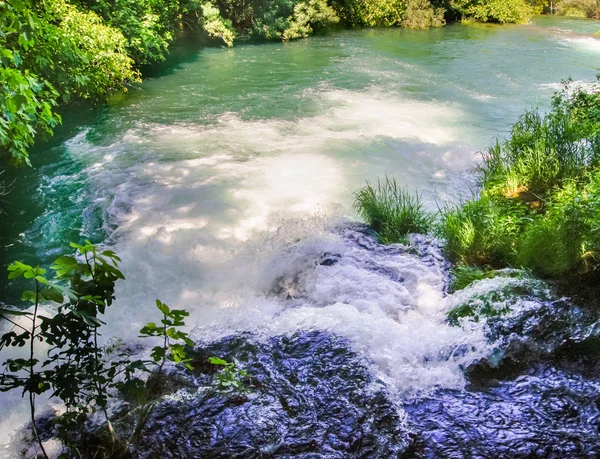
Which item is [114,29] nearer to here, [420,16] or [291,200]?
[291,200]

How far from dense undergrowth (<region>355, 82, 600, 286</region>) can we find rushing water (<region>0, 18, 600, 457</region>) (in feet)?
1.10

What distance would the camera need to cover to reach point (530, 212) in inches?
205

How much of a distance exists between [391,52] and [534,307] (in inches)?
538

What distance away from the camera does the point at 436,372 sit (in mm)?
3521

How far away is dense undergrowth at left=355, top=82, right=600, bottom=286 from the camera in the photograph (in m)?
4.14

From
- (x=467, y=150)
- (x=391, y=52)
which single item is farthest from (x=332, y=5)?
(x=467, y=150)

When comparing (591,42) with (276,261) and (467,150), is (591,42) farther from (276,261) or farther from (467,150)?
(276,261)

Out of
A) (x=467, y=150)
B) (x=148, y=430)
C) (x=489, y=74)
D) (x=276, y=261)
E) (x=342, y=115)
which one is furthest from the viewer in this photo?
(x=489, y=74)

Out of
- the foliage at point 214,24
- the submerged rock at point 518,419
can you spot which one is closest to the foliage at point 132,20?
the foliage at point 214,24

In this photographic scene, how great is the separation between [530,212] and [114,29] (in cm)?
876

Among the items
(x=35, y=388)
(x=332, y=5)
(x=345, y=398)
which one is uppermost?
(x=332, y=5)

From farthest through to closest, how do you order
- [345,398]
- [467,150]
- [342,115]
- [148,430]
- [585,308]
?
[342,115] → [467,150] → [585,308] → [345,398] → [148,430]

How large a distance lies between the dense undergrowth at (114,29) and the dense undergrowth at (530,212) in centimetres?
387

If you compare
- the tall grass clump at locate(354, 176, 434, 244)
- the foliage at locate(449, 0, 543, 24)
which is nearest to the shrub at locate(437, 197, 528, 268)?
the tall grass clump at locate(354, 176, 434, 244)
